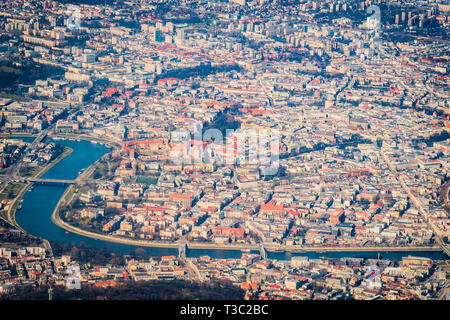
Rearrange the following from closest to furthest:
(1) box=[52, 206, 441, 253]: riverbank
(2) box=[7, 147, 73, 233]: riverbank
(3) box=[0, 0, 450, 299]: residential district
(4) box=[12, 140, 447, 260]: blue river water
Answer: (3) box=[0, 0, 450, 299]: residential district, (4) box=[12, 140, 447, 260]: blue river water, (1) box=[52, 206, 441, 253]: riverbank, (2) box=[7, 147, 73, 233]: riverbank

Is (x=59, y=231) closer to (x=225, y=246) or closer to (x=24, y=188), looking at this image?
(x=24, y=188)

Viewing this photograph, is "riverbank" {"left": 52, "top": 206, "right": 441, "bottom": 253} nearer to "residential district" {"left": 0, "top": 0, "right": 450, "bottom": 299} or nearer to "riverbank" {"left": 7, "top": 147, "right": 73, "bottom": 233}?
"residential district" {"left": 0, "top": 0, "right": 450, "bottom": 299}

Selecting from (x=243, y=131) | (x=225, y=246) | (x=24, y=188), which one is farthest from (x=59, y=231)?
(x=243, y=131)

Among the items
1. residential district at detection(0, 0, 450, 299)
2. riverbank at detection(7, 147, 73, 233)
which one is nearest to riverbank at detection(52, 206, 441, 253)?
residential district at detection(0, 0, 450, 299)

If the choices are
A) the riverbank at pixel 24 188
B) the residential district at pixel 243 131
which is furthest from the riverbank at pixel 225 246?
the riverbank at pixel 24 188

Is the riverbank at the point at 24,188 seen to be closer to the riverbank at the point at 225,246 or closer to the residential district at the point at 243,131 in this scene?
the residential district at the point at 243,131

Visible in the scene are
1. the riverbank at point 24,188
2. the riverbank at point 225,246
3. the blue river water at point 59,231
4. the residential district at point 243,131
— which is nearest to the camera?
the residential district at point 243,131

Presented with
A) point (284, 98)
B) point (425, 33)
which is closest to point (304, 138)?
point (284, 98)

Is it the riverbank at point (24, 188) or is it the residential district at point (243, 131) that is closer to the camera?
the residential district at point (243, 131)
